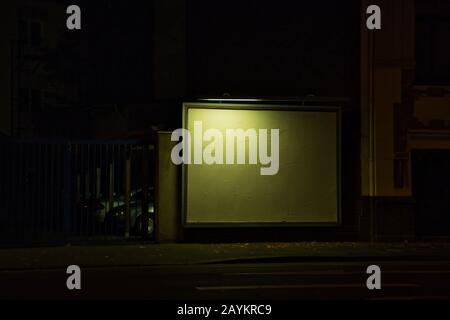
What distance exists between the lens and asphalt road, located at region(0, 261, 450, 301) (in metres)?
11.8

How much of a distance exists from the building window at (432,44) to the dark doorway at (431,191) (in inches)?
72.9

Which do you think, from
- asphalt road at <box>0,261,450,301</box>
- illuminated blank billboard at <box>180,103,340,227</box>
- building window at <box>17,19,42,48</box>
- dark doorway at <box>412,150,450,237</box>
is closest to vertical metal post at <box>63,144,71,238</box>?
illuminated blank billboard at <box>180,103,340,227</box>

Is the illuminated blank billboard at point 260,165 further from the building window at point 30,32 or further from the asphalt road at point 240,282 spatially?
the building window at point 30,32

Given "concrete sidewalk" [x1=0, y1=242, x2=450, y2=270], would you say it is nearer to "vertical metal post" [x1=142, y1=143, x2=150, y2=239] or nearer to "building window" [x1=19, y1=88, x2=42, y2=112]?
"vertical metal post" [x1=142, y1=143, x2=150, y2=239]

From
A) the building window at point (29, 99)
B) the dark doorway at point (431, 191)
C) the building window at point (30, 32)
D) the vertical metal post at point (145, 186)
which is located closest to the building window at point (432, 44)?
the dark doorway at point (431, 191)

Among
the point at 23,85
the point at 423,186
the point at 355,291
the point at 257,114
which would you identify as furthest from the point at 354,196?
the point at 23,85

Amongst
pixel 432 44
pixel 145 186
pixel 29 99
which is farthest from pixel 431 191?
pixel 29 99

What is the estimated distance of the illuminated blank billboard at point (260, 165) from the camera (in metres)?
19.2

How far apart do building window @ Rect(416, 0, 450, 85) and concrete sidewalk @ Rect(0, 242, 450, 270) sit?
4165mm

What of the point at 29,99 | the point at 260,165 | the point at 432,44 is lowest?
the point at 260,165

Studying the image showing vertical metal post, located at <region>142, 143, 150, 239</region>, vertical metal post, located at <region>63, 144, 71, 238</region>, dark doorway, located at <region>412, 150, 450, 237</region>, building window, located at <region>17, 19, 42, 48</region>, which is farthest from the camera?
building window, located at <region>17, 19, 42, 48</region>

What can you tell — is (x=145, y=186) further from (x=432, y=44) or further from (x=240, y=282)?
(x=432, y=44)

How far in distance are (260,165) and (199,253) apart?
3144 millimetres

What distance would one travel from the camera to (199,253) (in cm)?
1731
